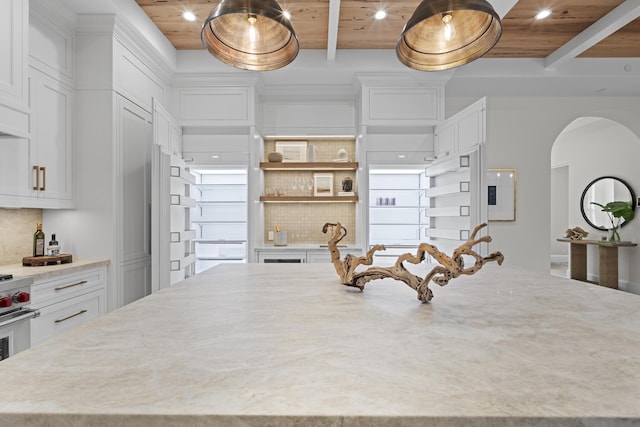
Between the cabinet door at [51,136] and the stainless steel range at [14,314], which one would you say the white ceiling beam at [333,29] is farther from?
the stainless steel range at [14,314]

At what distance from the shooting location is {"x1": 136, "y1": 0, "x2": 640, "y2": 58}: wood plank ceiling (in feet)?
9.59

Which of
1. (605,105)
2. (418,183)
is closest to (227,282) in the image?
(418,183)

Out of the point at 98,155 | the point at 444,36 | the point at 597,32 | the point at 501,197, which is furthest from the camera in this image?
the point at 501,197

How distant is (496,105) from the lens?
4516mm

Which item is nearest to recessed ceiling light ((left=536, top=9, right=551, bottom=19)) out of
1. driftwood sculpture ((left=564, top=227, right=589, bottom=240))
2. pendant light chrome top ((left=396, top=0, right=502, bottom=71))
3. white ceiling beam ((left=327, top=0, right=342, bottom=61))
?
white ceiling beam ((left=327, top=0, right=342, bottom=61))

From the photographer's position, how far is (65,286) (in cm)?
227

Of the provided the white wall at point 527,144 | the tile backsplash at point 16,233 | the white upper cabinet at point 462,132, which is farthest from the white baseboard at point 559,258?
the tile backsplash at point 16,233

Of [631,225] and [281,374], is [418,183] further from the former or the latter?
[281,374]

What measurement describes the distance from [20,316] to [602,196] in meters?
7.72

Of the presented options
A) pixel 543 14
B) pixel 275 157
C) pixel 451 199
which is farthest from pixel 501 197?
pixel 275 157

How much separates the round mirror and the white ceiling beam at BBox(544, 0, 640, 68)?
130 inches

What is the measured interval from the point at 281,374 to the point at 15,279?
1974 mm

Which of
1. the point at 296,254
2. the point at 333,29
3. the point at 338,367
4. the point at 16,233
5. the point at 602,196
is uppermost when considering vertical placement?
the point at 333,29

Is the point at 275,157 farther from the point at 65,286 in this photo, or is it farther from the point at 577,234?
the point at 577,234
